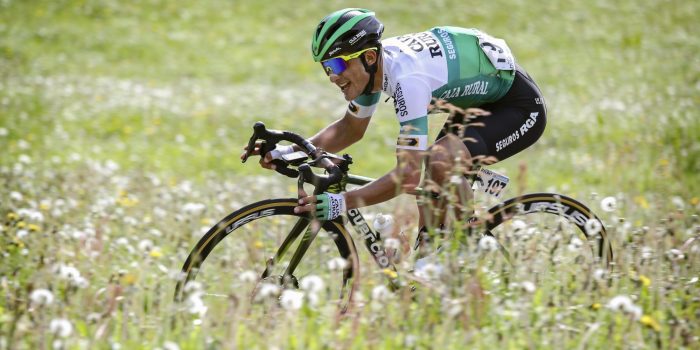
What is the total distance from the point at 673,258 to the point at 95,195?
589 cm

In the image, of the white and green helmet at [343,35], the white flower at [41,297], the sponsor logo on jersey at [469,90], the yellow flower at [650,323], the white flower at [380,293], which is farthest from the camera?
the sponsor logo on jersey at [469,90]

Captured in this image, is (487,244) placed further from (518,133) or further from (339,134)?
(339,134)

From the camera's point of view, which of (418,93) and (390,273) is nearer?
(390,273)

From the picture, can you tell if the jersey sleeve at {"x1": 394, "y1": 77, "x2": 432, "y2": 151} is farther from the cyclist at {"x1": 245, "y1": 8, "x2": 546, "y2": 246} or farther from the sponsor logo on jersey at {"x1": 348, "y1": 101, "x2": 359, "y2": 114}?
the sponsor logo on jersey at {"x1": 348, "y1": 101, "x2": 359, "y2": 114}

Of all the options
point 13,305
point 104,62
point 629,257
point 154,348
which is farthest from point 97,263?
point 104,62

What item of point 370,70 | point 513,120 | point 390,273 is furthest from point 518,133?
point 390,273

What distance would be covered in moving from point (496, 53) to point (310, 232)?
1.77 meters

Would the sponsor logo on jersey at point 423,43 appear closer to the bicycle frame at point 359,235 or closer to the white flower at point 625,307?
the bicycle frame at point 359,235

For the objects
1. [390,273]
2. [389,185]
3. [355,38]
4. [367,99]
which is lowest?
[390,273]

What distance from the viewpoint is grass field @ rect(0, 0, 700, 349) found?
398 centimetres

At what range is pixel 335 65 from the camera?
495 centimetres

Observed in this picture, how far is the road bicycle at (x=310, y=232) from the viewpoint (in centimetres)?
473

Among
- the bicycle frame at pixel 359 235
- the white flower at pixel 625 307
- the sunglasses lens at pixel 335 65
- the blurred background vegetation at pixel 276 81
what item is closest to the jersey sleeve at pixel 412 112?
the sunglasses lens at pixel 335 65

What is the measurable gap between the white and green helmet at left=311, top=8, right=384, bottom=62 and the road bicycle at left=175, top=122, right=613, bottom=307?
1.93 feet
